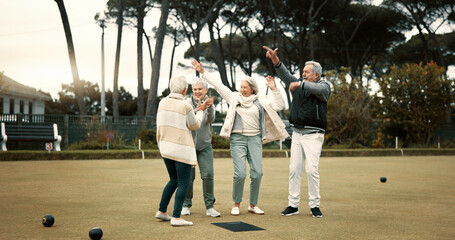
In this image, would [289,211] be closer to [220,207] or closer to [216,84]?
[220,207]

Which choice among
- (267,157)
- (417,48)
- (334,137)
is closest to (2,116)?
(267,157)

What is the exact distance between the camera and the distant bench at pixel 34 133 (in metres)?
18.8

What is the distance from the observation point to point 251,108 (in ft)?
20.9

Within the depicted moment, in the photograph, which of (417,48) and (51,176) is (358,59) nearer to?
(417,48)

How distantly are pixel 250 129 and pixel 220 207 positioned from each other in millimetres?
1097

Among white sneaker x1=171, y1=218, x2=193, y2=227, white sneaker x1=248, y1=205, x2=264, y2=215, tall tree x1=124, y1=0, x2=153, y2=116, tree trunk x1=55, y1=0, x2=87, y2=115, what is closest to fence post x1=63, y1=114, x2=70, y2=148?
tree trunk x1=55, y1=0, x2=87, y2=115

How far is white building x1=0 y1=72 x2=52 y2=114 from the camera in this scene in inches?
1464

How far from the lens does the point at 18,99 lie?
132 feet

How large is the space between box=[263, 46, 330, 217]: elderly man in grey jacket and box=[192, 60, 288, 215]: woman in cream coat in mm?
294

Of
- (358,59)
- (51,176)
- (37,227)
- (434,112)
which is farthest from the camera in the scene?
(358,59)

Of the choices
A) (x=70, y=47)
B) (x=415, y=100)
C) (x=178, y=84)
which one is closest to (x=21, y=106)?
(x=70, y=47)

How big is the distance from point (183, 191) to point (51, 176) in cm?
574

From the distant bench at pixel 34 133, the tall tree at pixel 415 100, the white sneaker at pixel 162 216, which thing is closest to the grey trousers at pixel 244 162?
the white sneaker at pixel 162 216

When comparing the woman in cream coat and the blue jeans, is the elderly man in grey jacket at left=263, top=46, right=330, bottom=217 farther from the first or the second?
the blue jeans
